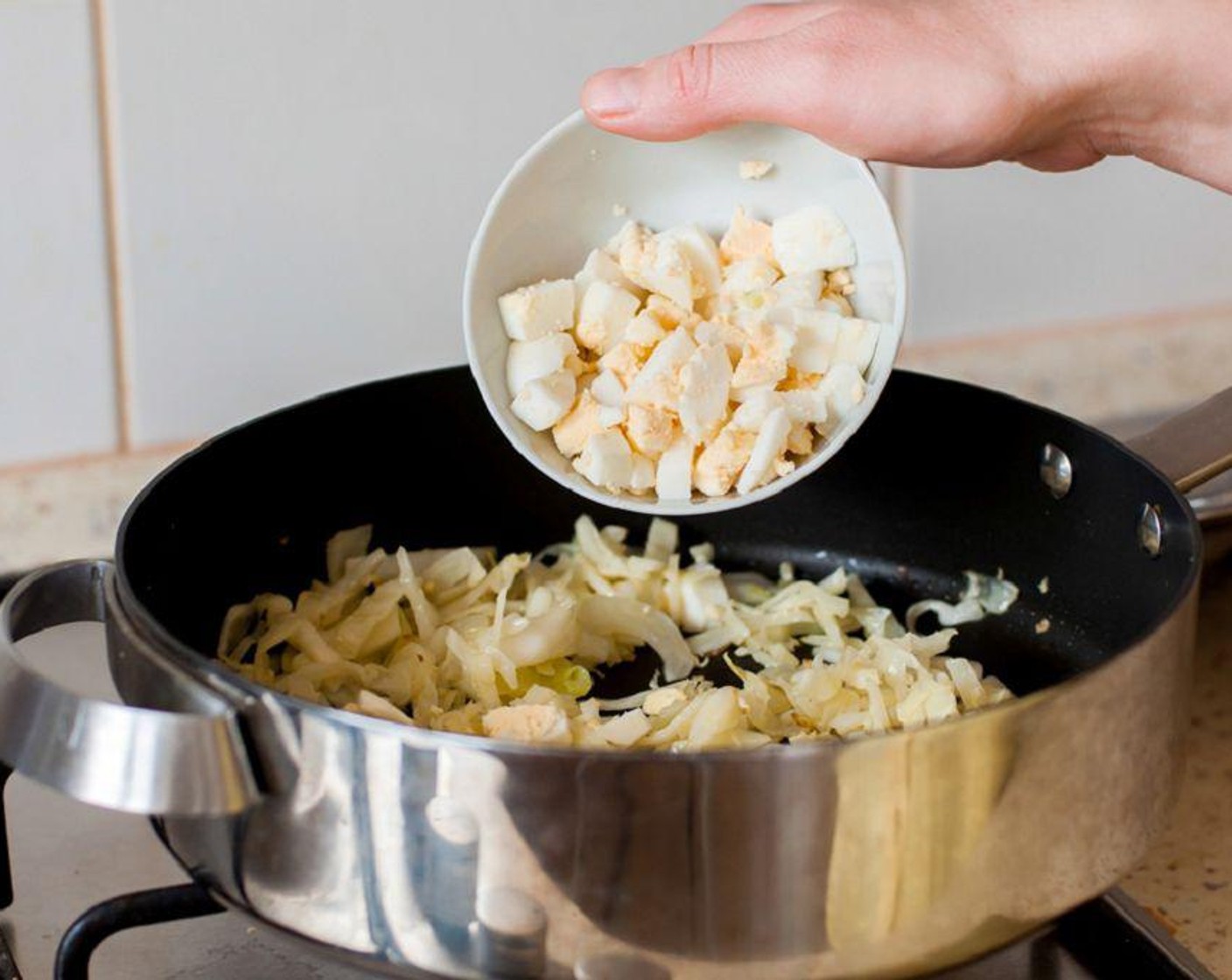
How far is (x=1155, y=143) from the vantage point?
3.37 feet

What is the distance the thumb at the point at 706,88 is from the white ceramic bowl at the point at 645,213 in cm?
5

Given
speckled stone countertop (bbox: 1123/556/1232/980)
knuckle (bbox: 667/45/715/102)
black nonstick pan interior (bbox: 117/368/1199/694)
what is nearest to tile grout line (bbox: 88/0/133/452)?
black nonstick pan interior (bbox: 117/368/1199/694)

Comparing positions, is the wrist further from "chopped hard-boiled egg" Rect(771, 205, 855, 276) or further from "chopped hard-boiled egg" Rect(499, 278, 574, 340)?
"chopped hard-boiled egg" Rect(499, 278, 574, 340)

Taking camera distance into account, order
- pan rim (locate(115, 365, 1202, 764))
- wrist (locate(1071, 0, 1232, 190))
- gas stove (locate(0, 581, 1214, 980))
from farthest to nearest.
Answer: wrist (locate(1071, 0, 1232, 190)) → gas stove (locate(0, 581, 1214, 980)) → pan rim (locate(115, 365, 1202, 764))

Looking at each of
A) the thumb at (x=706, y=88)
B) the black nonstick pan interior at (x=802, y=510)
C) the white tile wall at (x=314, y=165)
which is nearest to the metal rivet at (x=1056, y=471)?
the black nonstick pan interior at (x=802, y=510)

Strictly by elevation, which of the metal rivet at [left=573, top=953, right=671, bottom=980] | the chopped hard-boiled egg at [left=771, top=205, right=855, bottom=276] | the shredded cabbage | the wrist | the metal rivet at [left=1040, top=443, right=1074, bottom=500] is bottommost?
the shredded cabbage

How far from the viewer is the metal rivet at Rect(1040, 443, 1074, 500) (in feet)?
3.38

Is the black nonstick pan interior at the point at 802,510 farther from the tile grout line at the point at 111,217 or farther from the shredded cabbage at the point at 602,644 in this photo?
the tile grout line at the point at 111,217

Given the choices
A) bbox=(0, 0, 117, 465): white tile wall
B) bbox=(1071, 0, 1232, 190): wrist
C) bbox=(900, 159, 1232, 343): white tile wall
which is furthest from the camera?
bbox=(900, 159, 1232, 343): white tile wall

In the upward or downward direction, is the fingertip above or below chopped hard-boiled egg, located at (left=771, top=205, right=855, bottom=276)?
above

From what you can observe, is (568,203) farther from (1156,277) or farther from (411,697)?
(1156,277)

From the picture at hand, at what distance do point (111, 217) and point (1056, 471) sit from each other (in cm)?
64

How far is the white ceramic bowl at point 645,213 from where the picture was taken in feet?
3.06

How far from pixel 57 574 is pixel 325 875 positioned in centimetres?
22
